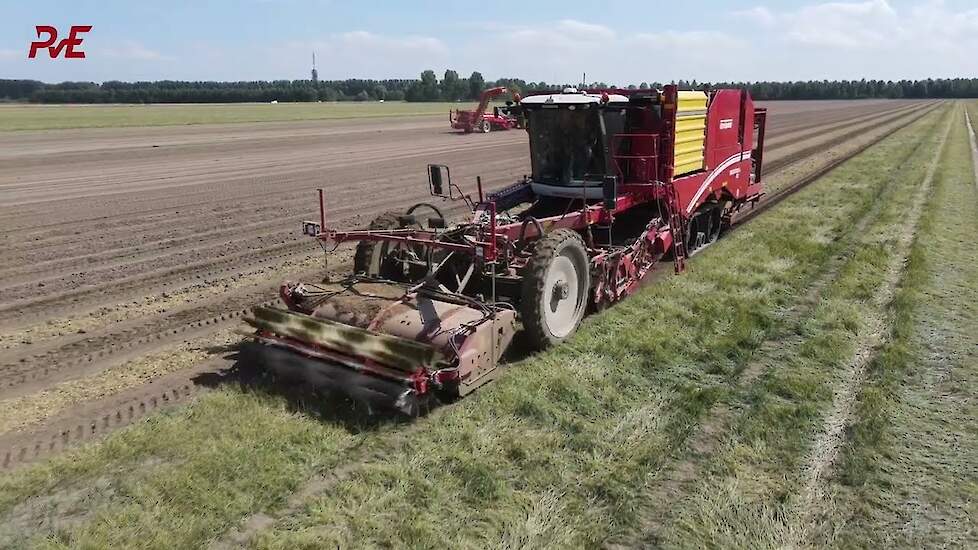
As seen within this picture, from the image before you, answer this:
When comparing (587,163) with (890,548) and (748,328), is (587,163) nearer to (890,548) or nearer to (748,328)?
(748,328)

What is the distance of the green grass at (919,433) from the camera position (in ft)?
13.2

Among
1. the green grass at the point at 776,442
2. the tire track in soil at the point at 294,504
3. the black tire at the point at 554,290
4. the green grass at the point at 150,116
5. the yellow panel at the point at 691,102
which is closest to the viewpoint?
the tire track in soil at the point at 294,504

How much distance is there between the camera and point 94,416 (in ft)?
17.7

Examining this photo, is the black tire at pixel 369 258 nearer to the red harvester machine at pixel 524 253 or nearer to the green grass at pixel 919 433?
the red harvester machine at pixel 524 253

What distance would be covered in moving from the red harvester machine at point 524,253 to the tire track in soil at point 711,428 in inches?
67.9

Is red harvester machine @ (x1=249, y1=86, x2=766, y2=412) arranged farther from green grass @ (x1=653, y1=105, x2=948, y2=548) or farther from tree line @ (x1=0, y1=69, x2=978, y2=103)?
tree line @ (x1=0, y1=69, x2=978, y2=103)

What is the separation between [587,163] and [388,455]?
5032 millimetres

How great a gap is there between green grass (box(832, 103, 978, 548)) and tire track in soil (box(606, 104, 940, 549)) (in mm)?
832

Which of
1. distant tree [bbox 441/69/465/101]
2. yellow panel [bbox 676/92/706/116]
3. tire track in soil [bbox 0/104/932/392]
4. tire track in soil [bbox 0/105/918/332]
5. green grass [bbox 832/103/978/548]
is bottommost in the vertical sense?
green grass [bbox 832/103/978/548]

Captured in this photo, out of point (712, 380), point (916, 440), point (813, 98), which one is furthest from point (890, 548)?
point (813, 98)

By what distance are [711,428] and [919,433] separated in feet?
5.07

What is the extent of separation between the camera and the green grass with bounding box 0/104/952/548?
12.8 ft

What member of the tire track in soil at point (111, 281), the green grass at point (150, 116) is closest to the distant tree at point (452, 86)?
the green grass at point (150, 116)

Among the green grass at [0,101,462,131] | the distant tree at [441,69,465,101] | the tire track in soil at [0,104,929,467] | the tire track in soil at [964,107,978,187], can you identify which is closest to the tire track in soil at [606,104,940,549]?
the tire track in soil at [0,104,929,467]
